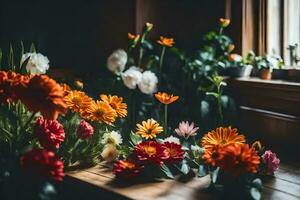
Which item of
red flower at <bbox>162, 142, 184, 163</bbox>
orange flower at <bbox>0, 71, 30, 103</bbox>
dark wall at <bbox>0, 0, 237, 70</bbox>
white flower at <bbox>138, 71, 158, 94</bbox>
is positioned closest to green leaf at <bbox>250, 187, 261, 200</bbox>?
red flower at <bbox>162, 142, 184, 163</bbox>

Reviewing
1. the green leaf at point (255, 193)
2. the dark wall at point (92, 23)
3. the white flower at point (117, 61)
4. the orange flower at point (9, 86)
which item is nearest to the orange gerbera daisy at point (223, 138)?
the green leaf at point (255, 193)

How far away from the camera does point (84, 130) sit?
5.02 ft

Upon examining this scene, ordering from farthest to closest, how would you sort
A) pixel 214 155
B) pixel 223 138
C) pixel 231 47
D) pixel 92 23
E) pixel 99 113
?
pixel 92 23
pixel 231 47
pixel 99 113
pixel 223 138
pixel 214 155

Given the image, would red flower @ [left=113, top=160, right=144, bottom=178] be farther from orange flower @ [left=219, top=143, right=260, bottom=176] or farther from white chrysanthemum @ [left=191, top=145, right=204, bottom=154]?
orange flower @ [left=219, top=143, right=260, bottom=176]

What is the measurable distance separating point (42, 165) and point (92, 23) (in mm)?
1350

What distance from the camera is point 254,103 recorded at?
6.65ft

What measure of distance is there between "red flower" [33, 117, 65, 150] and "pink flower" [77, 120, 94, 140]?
13 centimetres

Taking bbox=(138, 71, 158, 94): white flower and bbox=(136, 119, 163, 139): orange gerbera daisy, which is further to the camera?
bbox=(138, 71, 158, 94): white flower

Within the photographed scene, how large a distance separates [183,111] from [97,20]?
2.31ft

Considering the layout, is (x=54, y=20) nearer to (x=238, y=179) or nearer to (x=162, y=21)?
(x=162, y=21)

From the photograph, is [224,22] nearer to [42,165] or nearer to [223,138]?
Result: [223,138]

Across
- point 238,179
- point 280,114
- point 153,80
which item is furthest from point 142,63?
point 238,179

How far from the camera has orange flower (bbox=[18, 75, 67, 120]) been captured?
1225 millimetres

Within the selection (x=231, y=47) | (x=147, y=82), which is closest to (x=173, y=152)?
(x=147, y=82)
